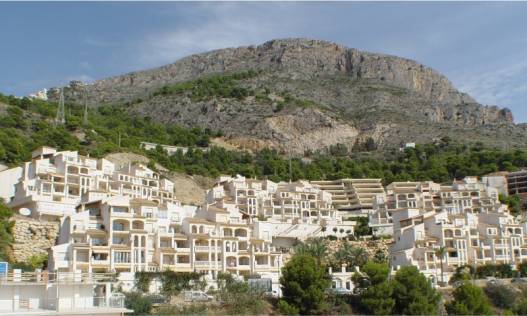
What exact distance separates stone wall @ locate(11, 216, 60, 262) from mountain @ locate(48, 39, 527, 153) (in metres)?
85.3

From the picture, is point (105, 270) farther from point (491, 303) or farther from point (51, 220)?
point (491, 303)

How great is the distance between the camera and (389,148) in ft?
464

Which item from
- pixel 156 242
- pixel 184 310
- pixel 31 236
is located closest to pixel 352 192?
pixel 156 242

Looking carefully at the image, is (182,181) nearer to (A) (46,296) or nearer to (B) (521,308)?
(B) (521,308)

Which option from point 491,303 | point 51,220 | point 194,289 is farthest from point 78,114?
point 491,303

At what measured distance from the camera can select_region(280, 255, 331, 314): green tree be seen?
5012cm

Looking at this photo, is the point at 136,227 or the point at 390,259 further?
the point at 390,259

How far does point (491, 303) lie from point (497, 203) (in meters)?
37.8

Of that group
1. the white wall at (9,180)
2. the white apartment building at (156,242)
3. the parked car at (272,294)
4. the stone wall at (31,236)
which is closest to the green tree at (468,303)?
the parked car at (272,294)

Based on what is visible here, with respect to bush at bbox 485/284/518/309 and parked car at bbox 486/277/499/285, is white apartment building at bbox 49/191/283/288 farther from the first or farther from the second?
parked car at bbox 486/277/499/285

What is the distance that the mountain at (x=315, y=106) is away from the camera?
147250 millimetres

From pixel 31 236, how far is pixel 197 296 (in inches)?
717

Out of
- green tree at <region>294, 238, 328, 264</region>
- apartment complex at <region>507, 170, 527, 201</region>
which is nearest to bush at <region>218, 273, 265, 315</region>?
green tree at <region>294, 238, 328, 264</region>

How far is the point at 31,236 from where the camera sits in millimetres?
56625
